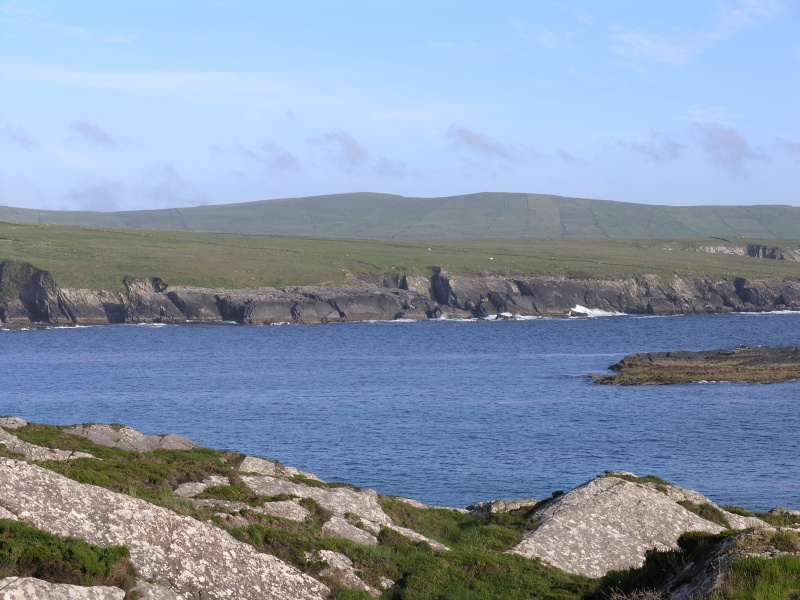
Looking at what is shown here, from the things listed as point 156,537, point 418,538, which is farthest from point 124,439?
point 156,537

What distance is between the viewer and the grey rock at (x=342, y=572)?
17875 millimetres

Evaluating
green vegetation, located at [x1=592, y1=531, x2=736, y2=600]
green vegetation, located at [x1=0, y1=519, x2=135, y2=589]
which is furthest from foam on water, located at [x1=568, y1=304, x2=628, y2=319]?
green vegetation, located at [x1=0, y1=519, x2=135, y2=589]

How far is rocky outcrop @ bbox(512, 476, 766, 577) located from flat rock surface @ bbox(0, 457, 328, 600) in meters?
7.18

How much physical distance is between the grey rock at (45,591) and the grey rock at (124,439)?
15096mm

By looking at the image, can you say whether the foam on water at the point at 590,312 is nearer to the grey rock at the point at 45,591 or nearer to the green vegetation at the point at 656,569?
the green vegetation at the point at 656,569

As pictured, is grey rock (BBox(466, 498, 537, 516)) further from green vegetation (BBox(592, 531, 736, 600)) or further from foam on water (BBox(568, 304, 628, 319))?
foam on water (BBox(568, 304, 628, 319))

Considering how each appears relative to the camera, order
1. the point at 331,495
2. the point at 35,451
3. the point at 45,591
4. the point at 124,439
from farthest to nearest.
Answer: the point at 124,439 → the point at 35,451 → the point at 331,495 → the point at 45,591

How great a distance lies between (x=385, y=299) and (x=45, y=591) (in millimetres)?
164615

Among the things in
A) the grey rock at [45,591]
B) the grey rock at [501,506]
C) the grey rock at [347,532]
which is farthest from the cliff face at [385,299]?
the grey rock at [45,591]

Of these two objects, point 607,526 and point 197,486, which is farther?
point 607,526

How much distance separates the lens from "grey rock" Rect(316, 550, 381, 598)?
17.9m

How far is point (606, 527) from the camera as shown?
2372 centimetres

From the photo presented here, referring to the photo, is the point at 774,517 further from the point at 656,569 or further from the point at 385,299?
the point at 385,299

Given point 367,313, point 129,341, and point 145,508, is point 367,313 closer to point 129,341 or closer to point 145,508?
point 129,341
